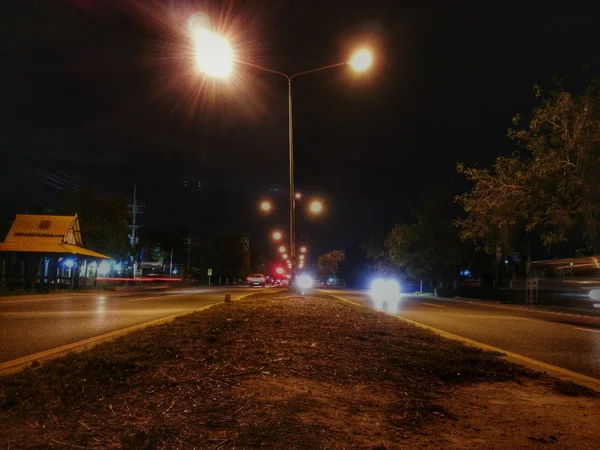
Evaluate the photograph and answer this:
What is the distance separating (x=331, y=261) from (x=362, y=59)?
108269 millimetres

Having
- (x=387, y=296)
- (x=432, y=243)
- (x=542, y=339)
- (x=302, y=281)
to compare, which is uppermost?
(x=432, y=243)

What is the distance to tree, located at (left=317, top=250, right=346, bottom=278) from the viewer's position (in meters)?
123

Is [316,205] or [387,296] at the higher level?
[316,205]

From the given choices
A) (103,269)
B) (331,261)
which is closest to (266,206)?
(103,269)

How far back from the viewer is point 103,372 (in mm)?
5625

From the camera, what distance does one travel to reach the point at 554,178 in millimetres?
21828

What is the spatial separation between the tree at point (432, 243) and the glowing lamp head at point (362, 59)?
1302 inches

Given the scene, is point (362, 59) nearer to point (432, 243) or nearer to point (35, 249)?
point (35, 249)

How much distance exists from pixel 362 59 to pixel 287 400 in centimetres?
1451

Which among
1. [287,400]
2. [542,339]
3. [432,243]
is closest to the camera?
[287,400]

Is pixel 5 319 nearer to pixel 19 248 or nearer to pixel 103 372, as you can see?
pixel 103 372

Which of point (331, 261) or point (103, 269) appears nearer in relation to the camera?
point (103, 269)

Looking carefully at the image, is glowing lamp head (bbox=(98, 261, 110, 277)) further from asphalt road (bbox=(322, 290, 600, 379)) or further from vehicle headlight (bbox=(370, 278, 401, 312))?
asphalt road (bbox=(322, 290, 600, 379))

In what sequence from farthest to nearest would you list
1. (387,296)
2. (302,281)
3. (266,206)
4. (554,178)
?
(302,281)
(387,296)
(266,206)
(554,178)
